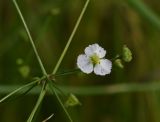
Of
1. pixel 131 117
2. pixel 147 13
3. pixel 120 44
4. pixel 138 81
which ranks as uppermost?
pixel 147 13

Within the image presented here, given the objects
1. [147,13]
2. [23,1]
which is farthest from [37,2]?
[147,13]

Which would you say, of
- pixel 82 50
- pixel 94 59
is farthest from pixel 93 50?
pixel 82 50

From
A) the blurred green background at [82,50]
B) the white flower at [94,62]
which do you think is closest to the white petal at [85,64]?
the white flower at [94,62]

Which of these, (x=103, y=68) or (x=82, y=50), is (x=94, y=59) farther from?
(x=82, y=50)

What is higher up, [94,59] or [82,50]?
[94,59]

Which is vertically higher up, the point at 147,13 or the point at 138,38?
the point at 147,13

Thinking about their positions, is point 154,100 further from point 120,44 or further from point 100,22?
point 100,22

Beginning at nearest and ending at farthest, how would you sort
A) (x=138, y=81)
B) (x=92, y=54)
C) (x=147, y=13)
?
1. (x=92, y=54)
2. (x=147, y=13)
3. (x=138, y=81)
